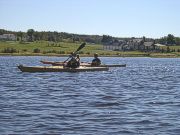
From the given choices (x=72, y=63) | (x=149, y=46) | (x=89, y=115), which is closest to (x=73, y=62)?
(x=72, y=63)

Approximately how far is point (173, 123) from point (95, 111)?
3251 millimetres

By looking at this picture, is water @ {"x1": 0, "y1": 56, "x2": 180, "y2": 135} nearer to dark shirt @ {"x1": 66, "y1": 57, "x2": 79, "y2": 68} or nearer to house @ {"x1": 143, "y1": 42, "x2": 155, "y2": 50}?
dark shirt @ {"x1": 66, "y1": 57, "x2": 79, "y2": 68}

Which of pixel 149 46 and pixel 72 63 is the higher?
pixel 149 46

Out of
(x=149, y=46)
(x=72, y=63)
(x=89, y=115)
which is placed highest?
(x=149, y=46)

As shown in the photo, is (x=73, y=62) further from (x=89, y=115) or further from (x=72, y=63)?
(x=89, y=115)

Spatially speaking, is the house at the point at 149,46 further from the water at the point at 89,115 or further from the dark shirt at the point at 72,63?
the water at the point at 89,115

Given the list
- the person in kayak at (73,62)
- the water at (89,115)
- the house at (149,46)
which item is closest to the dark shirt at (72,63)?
the person in kayak at (73,62)

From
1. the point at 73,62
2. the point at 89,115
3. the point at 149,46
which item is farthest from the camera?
the point at 149,46

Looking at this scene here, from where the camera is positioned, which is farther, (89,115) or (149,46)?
(149,46)

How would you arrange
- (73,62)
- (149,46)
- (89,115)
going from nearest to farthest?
(89,115)
(73,62)
(149,46)

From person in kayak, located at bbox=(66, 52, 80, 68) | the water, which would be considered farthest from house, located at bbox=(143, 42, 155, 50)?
the water

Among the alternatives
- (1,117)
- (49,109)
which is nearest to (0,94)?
(49,109)

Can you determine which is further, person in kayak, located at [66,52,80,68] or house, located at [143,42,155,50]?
house, located at [143,42,155,50]

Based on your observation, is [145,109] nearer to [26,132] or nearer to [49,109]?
[49,109]
